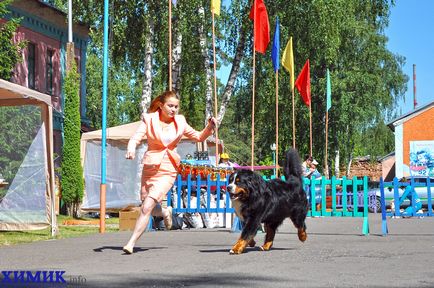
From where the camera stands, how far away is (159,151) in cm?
1160

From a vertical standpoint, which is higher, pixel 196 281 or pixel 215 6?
pixel 215 6

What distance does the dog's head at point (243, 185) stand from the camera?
1142cm

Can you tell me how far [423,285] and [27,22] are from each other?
2890 centimetres

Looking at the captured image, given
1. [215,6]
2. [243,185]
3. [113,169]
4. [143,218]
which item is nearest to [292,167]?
[243,185]

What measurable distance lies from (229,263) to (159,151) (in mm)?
2209

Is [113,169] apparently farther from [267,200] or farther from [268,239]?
[267,200]

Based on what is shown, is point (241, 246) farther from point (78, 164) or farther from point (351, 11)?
point (351, 11)

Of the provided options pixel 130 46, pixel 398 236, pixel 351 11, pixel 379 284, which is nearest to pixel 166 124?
pixel 379 284

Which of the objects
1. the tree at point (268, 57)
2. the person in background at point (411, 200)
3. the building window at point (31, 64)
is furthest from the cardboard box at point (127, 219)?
the building window at point (31, 64)

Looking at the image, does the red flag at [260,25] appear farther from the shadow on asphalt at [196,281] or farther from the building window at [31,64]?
the shadow on asphalt at [196,281]

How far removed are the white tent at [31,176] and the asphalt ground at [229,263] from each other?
2217 mm

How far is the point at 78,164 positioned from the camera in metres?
29.3

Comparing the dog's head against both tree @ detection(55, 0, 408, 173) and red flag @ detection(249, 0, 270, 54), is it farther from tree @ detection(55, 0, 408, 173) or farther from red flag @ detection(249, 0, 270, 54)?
tree @ detection(55, 0, 408, 173)

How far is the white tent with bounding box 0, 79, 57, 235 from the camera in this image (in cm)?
1645
